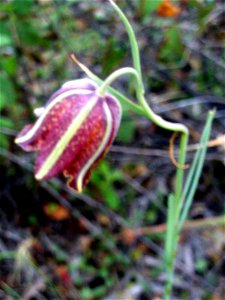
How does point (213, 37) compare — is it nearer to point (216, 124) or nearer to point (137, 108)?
point (216, 124)

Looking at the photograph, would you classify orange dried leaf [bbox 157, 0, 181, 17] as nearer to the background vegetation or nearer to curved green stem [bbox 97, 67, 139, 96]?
the background vegetation

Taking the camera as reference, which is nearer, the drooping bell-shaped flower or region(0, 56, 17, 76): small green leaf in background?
the drooping bell-shaped flower

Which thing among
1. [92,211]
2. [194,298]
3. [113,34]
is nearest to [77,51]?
[113,34]

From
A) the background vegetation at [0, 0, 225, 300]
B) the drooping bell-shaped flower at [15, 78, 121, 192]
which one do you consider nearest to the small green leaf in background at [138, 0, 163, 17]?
the background vegetation at [0, 0, 225, 300]

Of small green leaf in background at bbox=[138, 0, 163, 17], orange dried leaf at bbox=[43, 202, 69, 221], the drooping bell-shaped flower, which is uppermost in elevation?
small green leaf in background at bbox=[138, 0, 163, 17]

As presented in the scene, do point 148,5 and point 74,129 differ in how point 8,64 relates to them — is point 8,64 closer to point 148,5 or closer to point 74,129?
point 148,5

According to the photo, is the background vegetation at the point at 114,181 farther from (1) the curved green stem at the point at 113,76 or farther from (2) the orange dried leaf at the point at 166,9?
(1) the curved green stem at the point at 113,76
